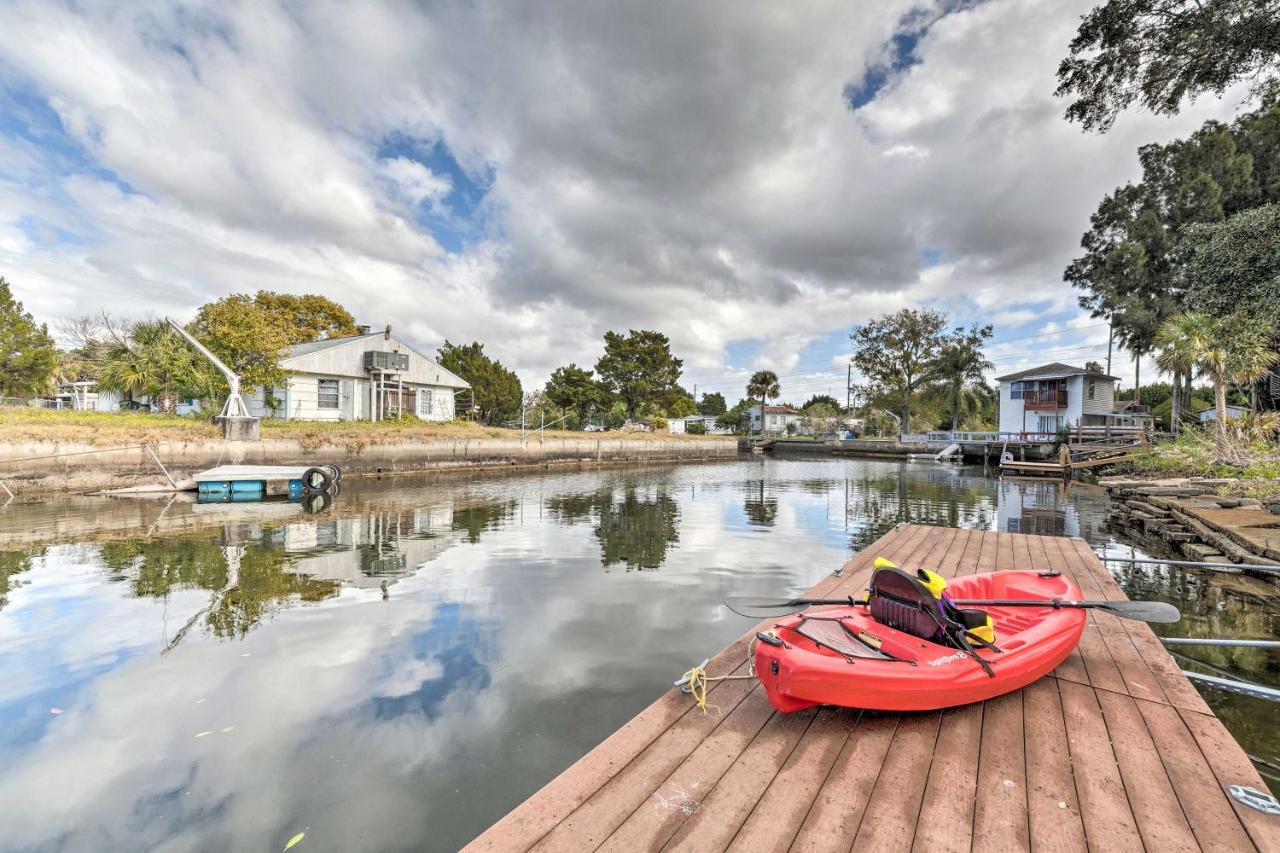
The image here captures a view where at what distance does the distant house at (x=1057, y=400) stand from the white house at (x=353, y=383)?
48277mm

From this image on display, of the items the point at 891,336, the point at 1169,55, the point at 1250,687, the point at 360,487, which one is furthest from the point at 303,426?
the point at 891,336

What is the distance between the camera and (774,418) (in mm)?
80500

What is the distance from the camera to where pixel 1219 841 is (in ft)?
7.64

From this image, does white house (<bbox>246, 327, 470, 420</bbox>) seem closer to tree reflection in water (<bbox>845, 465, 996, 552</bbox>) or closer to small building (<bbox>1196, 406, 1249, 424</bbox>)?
tree reflection in water (<bbox>845, 465, 996, 552</bbox>)

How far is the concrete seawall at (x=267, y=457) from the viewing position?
16.7 meters

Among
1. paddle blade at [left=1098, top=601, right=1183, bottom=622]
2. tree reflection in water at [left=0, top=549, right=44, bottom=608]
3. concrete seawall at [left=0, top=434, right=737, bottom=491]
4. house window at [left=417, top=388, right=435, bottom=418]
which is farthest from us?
house window at [left=417, top=388, right=435, bottom=418]

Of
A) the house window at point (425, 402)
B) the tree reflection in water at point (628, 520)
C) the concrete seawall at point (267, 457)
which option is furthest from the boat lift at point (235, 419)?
the tree reflection in water at point (628, 520)

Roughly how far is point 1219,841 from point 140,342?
3488 centimetres

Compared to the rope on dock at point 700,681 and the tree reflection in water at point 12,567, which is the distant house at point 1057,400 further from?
the tree reflection in water at point 12,567

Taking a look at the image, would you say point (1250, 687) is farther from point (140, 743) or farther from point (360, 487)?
point (360, 487)

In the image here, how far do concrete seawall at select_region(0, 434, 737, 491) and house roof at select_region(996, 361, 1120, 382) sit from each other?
34.9 metres

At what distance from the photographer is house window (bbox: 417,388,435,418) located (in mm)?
34562

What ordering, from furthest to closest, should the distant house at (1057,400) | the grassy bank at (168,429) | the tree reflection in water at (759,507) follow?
the distant house at (1057,400) < the grassy bank at (168,429) < the tree reflection in water at (759,507)

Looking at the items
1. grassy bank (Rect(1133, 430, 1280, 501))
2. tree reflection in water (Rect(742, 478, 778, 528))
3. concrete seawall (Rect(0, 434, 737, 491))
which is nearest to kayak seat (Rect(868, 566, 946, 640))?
tree reflection in water (Rect(742, 478, 778, 528))
